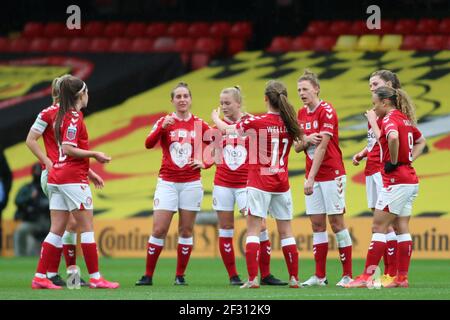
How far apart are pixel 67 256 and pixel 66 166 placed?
5.14 ft

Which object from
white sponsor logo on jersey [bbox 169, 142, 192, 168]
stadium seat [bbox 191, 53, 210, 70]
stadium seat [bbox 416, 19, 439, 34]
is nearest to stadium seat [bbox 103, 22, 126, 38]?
stadium seat [bbox 191, 53, 210, 70]

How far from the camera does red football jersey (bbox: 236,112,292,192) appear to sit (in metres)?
11.4

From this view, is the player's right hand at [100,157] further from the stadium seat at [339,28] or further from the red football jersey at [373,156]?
the stadium seat at [339,28]

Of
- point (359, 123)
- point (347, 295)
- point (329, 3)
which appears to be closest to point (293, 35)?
point (329, 3)

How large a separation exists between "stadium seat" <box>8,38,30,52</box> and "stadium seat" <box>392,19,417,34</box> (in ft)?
A: 29.9

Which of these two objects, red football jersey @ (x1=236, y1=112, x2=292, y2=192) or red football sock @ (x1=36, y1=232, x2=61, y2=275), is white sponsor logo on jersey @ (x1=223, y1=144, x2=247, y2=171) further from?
red football sock @ (x1=36, y1=232, x2=61, y2=275)

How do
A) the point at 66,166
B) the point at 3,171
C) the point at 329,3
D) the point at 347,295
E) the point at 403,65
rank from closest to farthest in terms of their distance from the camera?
the point at 347,295, the point at 66,166, the point at 3,171, the point at 403,65, the point at 329,3

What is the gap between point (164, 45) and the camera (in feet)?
88.0

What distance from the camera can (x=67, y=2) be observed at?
96.6ft

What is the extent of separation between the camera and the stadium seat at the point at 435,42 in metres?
25.3

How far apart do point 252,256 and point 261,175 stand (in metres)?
0.82

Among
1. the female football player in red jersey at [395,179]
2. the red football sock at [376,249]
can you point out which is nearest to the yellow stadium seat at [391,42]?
the female football player in red jersey at [395,179]

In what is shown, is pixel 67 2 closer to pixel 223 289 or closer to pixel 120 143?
pixel 120 143

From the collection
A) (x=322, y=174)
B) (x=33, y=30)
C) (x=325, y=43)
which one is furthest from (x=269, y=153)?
(x=33, y=30)
